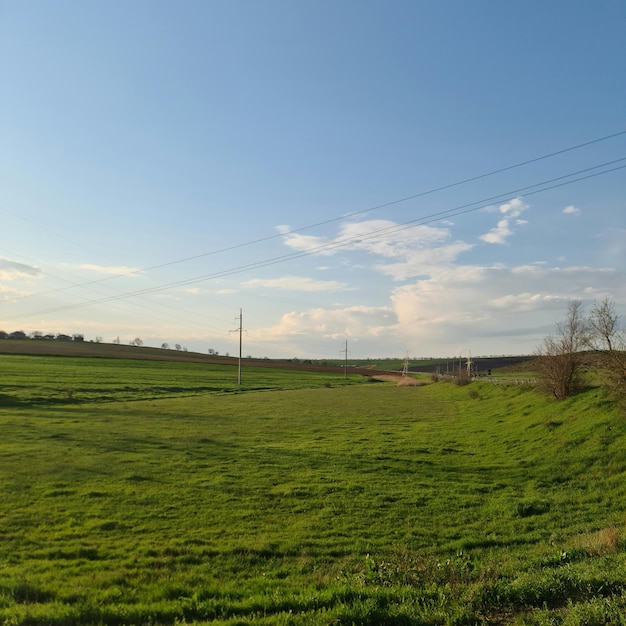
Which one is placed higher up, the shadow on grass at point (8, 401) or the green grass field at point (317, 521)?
the green grass field at point (317, 521)

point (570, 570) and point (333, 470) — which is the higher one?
point (570, 570)

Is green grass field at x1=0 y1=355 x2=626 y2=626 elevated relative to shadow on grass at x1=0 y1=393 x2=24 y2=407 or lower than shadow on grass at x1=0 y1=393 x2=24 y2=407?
elevated

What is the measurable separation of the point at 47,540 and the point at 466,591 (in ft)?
31.2

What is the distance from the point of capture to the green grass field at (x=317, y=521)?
7.43 meters

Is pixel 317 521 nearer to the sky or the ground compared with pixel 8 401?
nearer to the sky

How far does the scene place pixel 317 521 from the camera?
13.8m

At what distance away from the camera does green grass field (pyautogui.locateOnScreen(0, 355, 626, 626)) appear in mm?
7434

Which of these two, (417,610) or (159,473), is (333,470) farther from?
(417,610)

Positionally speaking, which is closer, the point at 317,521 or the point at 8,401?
the point at 317,521

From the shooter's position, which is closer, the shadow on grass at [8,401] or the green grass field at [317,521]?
the green grass field at [317,521]

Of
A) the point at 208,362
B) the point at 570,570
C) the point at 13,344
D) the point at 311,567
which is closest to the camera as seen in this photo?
the point at 570,570

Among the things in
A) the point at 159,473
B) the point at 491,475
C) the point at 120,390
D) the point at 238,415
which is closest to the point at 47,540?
the point at 159,473

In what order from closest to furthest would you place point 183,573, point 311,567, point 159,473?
1. point 183,573
2. point 311,567
3. point 159,473

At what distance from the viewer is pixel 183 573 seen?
9656 millimetres
